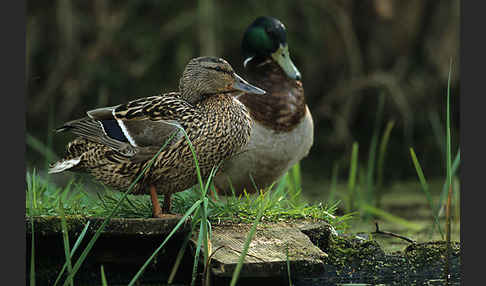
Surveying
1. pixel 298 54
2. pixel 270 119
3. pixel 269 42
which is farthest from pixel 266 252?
pixel 298 54

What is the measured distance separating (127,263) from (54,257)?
306mm

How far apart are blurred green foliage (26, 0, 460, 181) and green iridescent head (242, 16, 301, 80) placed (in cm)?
296

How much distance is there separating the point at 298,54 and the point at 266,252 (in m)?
5.15

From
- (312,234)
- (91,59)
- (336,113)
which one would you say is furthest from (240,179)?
(91,59)

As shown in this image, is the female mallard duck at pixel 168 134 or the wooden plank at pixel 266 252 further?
the female mallard duck at pixel 168 134

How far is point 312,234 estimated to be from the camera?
10.7 ft

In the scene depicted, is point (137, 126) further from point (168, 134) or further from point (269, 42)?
point (269, 42)

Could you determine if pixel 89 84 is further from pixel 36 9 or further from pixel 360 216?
pixel 360 216

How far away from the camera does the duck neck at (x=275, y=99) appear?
157 inches

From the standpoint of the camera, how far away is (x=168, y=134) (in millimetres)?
2947

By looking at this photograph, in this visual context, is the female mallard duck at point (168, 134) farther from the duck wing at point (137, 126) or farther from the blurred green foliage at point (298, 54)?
the blurred green foliage at point (298, 54)

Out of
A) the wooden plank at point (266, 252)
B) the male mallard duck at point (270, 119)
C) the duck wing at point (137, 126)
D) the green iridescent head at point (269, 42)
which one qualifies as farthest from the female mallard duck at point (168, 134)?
the green iridescent head at point (269, 42)

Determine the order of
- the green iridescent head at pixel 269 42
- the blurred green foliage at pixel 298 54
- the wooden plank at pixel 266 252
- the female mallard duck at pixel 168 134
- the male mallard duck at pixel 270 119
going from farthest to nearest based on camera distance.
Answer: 1. the blurred green foliage at pixel 298 54
2. the green iridescent head at pixel 269 42
3. the male mallard duck at pixel 270 119
4. the female mallard duck at pixel 168 134
5. the wooden plank at pixel 266 252

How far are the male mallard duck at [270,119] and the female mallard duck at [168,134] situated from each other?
A: 0.76 meters
